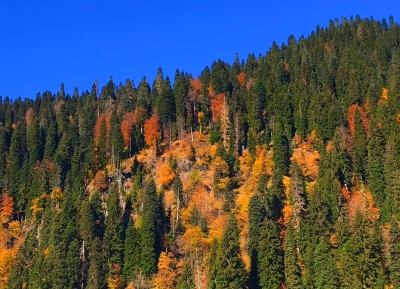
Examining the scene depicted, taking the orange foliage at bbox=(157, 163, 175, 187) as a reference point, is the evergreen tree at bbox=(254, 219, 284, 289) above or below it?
below

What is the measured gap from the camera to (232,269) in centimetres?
6781

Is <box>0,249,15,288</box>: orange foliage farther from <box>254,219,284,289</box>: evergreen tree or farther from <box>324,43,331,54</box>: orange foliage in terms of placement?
<box>324,43,331,54</box>: orange foliage

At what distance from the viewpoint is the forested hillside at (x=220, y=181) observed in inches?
2886

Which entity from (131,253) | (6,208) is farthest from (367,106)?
(6,208)

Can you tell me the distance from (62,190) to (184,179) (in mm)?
27467

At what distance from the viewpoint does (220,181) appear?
9762cm

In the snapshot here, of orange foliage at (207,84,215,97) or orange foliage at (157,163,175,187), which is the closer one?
orange foliage at (157,163,175,187)

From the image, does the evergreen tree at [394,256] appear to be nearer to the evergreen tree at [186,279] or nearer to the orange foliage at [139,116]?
the evergreen tree at [186,279]

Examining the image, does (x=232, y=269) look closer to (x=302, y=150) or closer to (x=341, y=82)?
(x=302, y=150)

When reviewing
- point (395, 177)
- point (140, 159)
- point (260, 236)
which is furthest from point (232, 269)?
point (140, 159)

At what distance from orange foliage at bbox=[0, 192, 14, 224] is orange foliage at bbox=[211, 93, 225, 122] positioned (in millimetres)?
49622

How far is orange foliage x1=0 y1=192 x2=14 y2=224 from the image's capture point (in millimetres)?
108144

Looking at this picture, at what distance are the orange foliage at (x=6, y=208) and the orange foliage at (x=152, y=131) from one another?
32819mm

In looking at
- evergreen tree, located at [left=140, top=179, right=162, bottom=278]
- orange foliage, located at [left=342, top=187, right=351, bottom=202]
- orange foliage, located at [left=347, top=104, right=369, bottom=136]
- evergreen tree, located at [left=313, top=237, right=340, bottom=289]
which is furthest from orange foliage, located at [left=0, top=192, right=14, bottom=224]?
orange foliage, located at [left=347, top=104, right=369, bottom=136]
